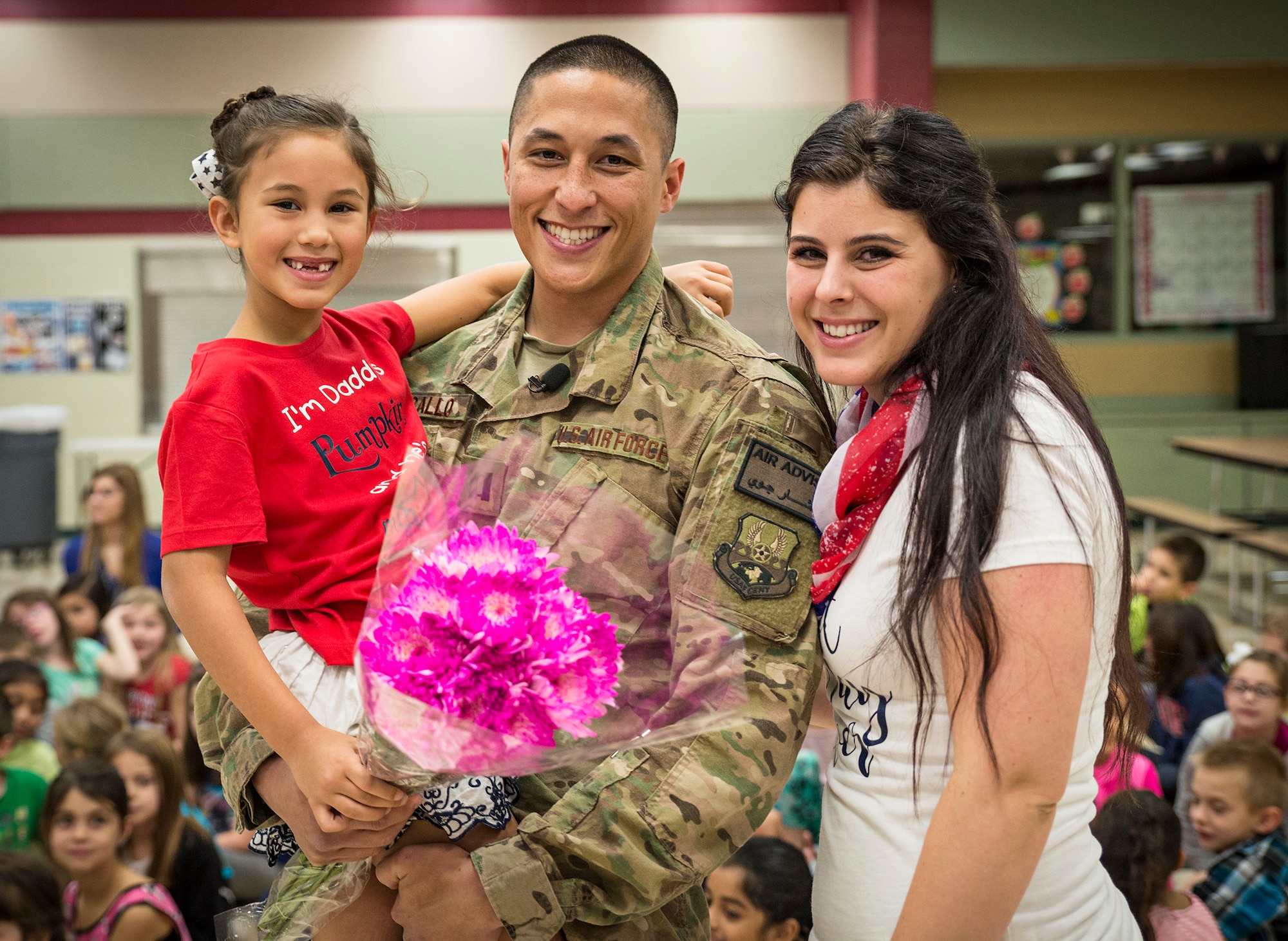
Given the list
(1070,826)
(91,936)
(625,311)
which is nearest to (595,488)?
(625,311)

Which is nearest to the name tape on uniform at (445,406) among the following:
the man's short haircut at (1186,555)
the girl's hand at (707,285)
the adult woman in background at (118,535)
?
the girl's hand at (707,285)

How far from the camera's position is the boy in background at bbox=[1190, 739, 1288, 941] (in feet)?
9.68

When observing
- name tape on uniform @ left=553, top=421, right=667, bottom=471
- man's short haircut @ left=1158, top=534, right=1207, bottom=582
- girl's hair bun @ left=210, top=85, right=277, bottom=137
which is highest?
girl's hair bun @ left=210, top=85, right=277, bottom=137

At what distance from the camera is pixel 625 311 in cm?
189

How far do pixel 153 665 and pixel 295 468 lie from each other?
132 inches

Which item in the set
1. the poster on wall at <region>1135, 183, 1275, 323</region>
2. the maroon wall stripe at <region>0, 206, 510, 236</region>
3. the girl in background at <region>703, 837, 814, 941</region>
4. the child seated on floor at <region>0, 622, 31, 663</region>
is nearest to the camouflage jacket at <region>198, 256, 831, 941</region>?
the girl in background at <region>703, 837, 814, 941</region>

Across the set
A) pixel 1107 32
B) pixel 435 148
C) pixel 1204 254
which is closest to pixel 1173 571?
pixel 1107 32

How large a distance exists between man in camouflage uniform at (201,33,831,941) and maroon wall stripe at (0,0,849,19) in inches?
312

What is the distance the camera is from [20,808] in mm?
3305

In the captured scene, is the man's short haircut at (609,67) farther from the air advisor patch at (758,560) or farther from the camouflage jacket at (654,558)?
the air advisor patch at (758,560)

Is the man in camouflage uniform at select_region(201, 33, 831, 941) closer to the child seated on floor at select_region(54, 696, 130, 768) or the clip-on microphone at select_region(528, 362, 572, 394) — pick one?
the clip-on microphone at select_region(528, 362, 572, 394)

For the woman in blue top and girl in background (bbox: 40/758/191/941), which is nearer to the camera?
girl in background (bbox: 40/758/191/941)

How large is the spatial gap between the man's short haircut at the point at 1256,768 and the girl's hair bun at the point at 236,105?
292 centimetres

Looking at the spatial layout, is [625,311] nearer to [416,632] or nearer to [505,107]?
[416,632]
